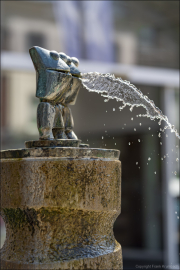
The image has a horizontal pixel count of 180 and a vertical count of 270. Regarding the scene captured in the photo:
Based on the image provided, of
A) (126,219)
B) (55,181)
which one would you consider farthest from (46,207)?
(126,219)

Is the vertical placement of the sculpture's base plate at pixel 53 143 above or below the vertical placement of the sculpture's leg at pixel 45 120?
below

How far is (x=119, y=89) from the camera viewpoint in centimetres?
186

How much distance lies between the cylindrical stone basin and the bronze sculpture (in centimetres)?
19

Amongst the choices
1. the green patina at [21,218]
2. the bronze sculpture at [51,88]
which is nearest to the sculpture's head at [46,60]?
the bronze sculpture at [51,88]

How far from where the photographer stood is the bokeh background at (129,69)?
4.25 metres

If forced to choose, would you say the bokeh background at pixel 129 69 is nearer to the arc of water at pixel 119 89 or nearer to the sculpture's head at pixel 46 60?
the arc of water at pixel 119 89

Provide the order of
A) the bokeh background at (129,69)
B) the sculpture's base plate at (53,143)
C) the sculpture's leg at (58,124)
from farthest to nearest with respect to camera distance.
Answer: the bokeh background at (129,69) → the sculpture's leg at (58,124) → the sculpture's base plate at (53,143)

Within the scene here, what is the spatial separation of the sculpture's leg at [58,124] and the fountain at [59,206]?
0.14 meters

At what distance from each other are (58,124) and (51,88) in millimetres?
180

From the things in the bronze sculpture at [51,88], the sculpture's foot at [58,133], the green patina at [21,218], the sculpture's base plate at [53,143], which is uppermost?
the bronze sculpture at [51,88]

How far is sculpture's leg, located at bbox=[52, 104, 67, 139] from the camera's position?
1.63 meters

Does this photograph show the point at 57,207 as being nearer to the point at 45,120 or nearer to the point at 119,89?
the point at 45,120

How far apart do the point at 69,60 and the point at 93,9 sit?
2832 millimetres

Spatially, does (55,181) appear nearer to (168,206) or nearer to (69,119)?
(69,119)
